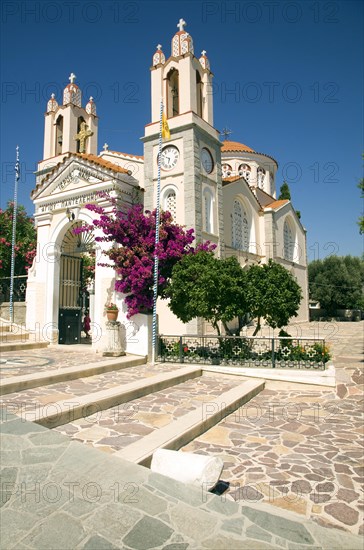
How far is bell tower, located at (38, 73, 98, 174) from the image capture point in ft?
57.6

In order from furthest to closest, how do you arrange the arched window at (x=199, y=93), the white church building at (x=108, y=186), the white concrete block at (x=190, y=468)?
the arched window at (x=199, y=93), the white church building at (x=108, y=186), the white concrete block at (x=190, y=468)

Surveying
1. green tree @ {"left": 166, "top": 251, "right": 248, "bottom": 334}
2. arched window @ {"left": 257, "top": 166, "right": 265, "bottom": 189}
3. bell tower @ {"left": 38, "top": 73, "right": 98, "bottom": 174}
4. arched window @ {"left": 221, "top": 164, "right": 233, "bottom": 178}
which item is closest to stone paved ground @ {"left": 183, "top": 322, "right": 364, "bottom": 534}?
green tree @ {"left": 166, "top": 251, "right": 248, "bottom": 334}

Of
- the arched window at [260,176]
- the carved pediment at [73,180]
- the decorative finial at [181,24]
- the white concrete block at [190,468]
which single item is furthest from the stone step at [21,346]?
the arched window at [260,176]

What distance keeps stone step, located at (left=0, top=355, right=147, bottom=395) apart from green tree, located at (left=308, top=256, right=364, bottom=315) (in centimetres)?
2842

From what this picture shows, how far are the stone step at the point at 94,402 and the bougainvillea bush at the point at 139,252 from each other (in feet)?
10.5

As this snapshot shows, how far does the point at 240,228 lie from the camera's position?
22484mm

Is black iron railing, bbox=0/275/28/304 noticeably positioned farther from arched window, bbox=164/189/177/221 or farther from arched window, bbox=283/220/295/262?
arched window, bbox=283/220/295/262

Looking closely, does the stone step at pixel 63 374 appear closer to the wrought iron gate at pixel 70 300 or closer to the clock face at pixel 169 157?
the wrought iron gate at pixel 70 300

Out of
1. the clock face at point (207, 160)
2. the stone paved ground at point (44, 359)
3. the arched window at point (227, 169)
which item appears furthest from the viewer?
the arched window at point (227, 169)

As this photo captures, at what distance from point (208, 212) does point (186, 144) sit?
3094mm

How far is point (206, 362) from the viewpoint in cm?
1112

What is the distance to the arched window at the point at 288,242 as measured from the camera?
93.5 ft

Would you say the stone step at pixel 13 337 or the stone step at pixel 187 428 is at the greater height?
the stone step at pixel 13 337

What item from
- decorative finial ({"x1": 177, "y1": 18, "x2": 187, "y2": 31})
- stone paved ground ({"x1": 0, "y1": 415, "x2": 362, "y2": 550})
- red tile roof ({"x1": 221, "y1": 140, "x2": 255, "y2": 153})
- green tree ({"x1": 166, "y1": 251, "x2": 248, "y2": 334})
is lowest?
stone paved ground ({"x1": 0, "y1": 415, "x2": 362, "y2": 550})
